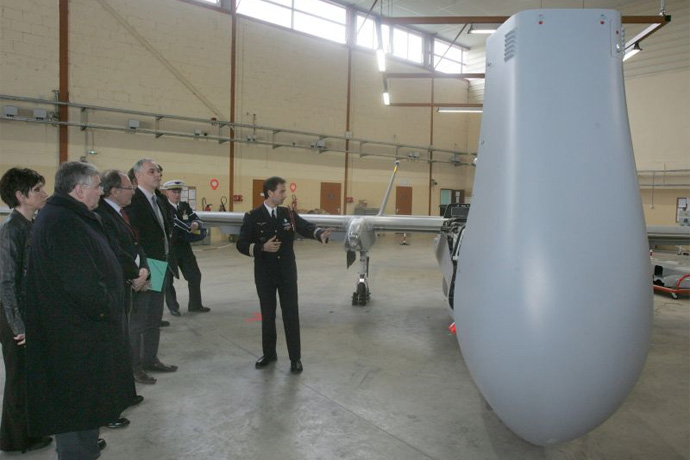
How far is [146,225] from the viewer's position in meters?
3.70

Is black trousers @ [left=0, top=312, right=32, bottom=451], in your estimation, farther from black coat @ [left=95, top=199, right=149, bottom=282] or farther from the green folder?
the green folder

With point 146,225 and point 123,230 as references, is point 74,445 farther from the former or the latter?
point 146,225

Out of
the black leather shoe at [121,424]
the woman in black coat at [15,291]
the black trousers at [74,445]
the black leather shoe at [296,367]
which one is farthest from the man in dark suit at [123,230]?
the black leather shoe at [296,367]

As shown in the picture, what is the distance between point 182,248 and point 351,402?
3612mm

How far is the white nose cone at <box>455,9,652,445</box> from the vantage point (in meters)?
1.67

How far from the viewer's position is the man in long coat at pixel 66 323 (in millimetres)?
1886

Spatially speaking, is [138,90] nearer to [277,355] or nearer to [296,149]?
[296,149]

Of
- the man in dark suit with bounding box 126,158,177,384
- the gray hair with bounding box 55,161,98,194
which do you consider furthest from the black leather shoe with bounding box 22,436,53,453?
the gray hair with bounding box 55,161,98,194

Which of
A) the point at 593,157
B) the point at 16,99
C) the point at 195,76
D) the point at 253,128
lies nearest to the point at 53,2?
the point at 16,99

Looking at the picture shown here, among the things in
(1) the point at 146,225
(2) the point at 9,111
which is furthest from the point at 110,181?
(2) the point at 9,111

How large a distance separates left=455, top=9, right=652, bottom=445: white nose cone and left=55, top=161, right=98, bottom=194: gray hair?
71.1 inches

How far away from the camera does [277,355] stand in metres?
4.48

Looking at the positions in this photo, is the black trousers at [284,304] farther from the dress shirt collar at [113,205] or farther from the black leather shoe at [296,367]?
the dress shirt collar at [113,205]

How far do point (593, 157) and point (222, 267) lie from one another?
895 cm
